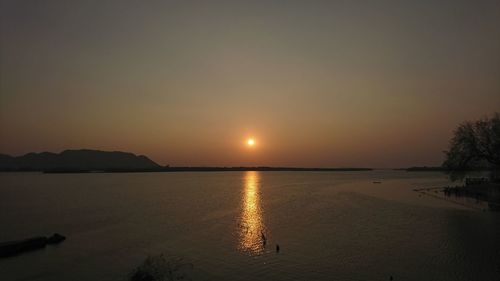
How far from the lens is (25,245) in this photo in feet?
115

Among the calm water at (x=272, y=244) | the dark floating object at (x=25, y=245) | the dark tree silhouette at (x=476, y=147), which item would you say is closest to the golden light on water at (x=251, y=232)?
the calm water at (x=272, y=244)

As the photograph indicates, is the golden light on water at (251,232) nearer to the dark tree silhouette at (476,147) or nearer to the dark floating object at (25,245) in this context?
the dark floating object at (25,245)

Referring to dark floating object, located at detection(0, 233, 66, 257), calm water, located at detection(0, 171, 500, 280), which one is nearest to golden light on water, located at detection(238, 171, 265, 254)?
calm water, located at detection(0, 171, 500, 280)

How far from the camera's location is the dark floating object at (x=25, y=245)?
1292 inches

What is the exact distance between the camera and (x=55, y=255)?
1297 inches

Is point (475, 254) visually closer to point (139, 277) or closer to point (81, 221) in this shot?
point (139, 277)

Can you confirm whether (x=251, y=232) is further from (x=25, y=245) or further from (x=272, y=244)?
(x=25, y=245)

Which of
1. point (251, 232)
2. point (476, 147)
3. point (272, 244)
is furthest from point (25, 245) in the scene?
point (476, 147)

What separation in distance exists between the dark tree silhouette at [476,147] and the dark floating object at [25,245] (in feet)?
230

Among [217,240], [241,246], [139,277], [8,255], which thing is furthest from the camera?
[217,240]

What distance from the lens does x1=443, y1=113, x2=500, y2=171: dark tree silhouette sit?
66.9 metres

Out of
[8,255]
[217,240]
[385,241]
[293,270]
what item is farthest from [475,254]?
[8,255]

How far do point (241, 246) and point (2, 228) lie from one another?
115 ft

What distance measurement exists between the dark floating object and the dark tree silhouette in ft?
230
